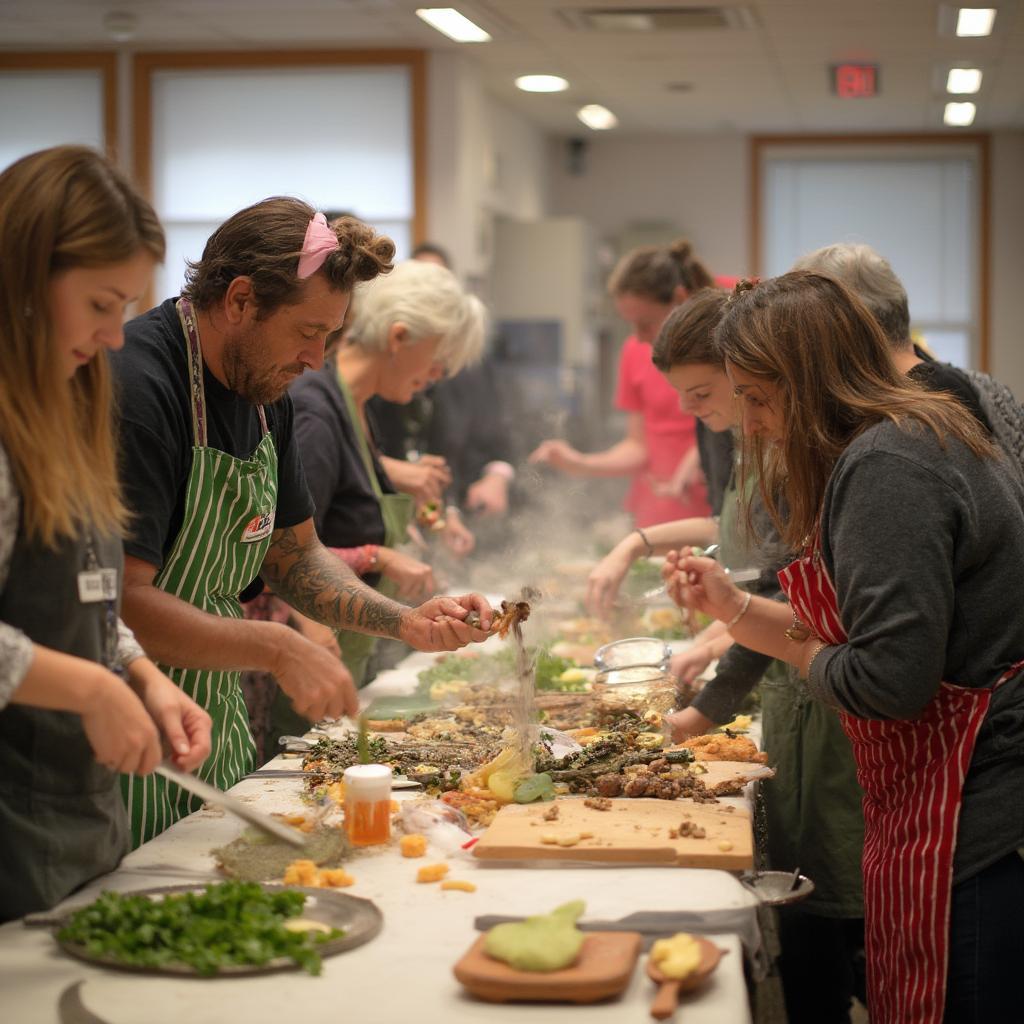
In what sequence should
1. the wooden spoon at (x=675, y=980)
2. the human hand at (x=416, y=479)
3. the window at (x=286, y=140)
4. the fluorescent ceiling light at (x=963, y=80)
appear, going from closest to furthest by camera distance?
1. the wooden spoon at (x=675, y=980)
2. the human hand at (x=416, y=479)
3. the window at (x=286, y=140)
4. the fluorescent ceiling light at (x=963, y=80)

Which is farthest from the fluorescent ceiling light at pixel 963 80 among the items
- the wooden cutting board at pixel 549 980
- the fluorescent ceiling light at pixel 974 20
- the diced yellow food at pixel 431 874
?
the wooden cutting board at pixel 549 980

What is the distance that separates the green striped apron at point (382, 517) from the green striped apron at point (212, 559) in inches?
30.6

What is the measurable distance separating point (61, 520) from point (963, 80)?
783 cm

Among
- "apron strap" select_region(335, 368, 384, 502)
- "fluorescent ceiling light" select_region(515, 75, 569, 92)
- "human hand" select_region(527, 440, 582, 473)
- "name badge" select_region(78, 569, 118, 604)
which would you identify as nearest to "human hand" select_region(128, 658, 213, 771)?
"name badge" select_region(78, 569, 118, 604)

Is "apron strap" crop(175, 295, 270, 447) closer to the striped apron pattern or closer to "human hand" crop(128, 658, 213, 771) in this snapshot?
"human hand" crop(128, 658, 213, 771)

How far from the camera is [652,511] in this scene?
17.8 ft

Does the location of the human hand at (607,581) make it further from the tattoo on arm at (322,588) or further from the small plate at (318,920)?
the small plate at (318,920)

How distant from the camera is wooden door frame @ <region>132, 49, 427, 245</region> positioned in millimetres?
7484

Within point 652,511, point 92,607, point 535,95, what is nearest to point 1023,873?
point 92,607

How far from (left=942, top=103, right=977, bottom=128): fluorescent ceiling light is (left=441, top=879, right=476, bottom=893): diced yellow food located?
8523 mm

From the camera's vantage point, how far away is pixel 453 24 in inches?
264

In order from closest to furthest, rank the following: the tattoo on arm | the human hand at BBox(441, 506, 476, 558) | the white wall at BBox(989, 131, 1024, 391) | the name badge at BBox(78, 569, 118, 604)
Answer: the name badge at BBox(78, 569, 118, 604)
the tattoo on arm
the human hand at BBox(441, 506, 476, 558)
the white wall at BBox(989, 131, 1024, 391)

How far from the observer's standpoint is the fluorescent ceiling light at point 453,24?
254 inches

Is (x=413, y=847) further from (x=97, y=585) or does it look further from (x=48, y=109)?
(x=48, y=109)
